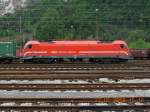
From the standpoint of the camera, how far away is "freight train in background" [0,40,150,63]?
124ft

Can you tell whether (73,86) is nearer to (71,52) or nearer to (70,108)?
(70,108)

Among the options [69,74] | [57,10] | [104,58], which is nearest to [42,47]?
[104,58]

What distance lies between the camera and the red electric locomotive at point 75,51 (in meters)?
37.7

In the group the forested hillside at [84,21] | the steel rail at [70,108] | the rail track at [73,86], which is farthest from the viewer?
the forested hillside at [84,21]

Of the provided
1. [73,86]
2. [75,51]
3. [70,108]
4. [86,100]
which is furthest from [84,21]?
[70,108]

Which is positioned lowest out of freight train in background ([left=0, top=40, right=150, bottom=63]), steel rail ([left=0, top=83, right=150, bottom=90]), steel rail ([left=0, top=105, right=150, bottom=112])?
freight train in background ([left=0, top=40, right=150, bottom=63])

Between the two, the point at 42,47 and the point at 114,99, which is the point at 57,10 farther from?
the point at 114,99

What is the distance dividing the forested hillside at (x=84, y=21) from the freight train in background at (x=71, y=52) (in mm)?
20823

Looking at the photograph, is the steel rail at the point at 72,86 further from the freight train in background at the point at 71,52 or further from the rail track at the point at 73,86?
the freight train in background at the point at 71,52

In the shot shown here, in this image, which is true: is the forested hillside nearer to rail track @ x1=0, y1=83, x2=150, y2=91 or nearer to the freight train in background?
the freight train in background

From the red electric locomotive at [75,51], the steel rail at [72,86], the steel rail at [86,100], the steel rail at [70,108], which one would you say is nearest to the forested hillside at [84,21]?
the red electric locomotive at [75,51]

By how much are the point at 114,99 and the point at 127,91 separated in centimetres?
300

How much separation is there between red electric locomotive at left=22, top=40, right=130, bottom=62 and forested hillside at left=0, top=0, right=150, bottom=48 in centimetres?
2081

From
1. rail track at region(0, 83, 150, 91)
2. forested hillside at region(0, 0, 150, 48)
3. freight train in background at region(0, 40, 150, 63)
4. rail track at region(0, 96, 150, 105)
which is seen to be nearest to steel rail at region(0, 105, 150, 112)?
rail track at region(0, 96, 150, 105)
